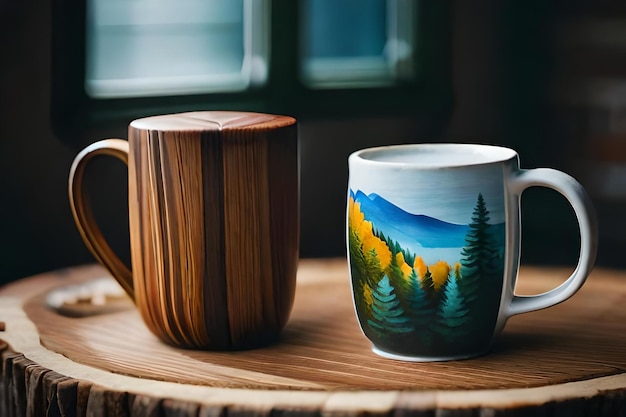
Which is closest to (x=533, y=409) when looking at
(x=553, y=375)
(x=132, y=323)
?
(x=553, y=375)

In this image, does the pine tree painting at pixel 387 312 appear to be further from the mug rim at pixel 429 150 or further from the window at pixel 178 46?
the window at pixel 178 46

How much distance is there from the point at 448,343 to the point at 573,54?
1368 millimetres

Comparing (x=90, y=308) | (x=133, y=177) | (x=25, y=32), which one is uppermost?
(x=25, y=32)

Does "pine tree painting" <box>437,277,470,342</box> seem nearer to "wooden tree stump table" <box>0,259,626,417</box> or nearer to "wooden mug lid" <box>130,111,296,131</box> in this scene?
"wooden tree stump table" <box>0,259,626,417</box>

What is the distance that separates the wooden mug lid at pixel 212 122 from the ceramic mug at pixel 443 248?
0.06 meters

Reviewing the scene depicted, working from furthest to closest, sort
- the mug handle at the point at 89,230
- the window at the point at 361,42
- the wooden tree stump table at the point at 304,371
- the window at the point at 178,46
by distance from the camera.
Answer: the window at the point at 361,42, the window at the point at 178,46, the mug handle at the point at 89,230, the wooden tree stump table at the point at 304,371

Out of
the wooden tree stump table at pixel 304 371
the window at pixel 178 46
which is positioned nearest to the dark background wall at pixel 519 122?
the window at pixel 178 46

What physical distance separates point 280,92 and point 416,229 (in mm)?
1057

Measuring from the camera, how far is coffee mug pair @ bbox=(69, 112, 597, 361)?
613 mm

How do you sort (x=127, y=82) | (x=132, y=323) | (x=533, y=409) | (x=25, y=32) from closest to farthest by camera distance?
(x=533, y=409), (x=132, y=323), (x=25, y=32), (x=127, y=82)

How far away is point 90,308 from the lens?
0.82 metres

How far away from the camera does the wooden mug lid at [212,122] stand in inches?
25.0

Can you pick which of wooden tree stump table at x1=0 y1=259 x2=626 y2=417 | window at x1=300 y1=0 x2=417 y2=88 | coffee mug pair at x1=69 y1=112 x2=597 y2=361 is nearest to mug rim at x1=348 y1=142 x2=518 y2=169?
coffee mug pair at x1=69 y1=112 x2=597 y2=361

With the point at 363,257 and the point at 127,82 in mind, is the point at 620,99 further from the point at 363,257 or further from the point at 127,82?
the point at 363,257
